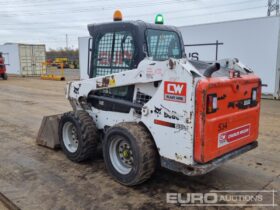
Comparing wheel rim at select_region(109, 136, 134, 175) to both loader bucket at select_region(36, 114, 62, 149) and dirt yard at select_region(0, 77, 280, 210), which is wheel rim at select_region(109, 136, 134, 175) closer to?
dirt yard at select_region(0, 77, 280, 210)

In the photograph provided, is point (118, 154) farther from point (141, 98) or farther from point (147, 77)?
point (147, 77)

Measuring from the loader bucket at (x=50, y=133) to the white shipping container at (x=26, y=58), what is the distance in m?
21.1

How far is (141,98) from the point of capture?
12.9 ft

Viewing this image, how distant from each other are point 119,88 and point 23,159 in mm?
2193

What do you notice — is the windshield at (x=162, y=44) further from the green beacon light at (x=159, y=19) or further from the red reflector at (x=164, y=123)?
the red reflector at (x=164, y=123)

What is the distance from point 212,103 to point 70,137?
8.98ft

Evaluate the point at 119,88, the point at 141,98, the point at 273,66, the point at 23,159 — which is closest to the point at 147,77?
the point at 141,98

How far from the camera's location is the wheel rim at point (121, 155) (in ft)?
12.8

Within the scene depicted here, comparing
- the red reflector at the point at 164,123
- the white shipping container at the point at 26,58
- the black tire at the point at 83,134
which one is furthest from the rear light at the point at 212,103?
the white shipping container at the point at 26,58

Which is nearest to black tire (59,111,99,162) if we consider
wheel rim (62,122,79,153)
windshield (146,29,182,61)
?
wheel rim (62,122,79,153)

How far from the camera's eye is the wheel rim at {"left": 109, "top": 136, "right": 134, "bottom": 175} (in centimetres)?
391

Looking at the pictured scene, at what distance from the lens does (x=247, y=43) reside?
12133 mm

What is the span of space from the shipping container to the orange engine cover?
8336 millimetres

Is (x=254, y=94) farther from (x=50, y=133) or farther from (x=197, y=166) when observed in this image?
(x=50, y=133)
